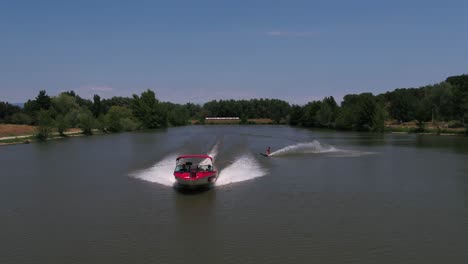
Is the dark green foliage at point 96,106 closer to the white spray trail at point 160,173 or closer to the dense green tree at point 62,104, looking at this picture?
the dense green tree at point 62,104

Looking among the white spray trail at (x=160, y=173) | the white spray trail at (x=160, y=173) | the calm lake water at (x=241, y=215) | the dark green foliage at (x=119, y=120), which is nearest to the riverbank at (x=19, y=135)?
the dark green foliage at (x=119, y=120)

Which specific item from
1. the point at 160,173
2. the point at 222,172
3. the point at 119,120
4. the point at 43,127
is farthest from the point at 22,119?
the point at 222,172

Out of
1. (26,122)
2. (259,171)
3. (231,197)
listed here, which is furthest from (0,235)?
(26,122)

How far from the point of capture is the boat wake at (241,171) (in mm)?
30047

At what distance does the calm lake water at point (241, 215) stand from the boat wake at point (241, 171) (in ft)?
0.30

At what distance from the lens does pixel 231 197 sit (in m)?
24.2

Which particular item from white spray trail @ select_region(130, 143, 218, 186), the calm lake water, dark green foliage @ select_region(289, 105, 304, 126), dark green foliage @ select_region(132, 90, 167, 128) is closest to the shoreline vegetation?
dark green foliage @ select_region(132, 90, 167, 128)

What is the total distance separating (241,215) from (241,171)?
552 inches

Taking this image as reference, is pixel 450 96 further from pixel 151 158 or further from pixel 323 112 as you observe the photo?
pixel 151 158

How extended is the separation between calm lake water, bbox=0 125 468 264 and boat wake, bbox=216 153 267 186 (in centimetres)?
9

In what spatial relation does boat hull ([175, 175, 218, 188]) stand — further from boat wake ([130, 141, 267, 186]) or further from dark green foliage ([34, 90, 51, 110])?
dark green foliage ([34, 90, 51, 110])

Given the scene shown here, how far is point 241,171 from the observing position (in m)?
34.3

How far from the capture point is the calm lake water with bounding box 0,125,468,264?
606 inches

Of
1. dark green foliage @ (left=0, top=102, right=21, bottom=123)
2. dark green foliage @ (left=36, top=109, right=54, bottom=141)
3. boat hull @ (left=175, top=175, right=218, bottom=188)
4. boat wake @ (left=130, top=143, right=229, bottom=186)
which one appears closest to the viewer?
boat hull @ (left=175, top=175, right=218, bottom=188)
